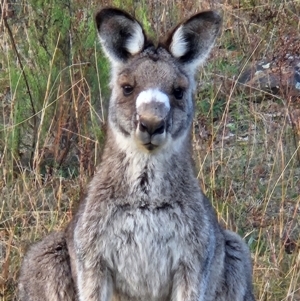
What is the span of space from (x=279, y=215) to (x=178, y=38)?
1.76 metres

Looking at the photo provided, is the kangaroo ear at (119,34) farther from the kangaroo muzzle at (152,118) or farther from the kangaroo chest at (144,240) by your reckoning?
the kangaroo chest at (144,240)

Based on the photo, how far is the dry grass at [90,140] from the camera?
5844 millimetres

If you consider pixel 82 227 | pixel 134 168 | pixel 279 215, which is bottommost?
pixel 279 215

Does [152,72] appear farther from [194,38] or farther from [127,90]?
[194,38]

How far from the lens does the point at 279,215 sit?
19.7 ft

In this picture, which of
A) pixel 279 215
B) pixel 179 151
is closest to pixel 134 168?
pixel 179 151

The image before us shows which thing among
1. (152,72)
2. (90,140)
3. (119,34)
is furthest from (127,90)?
(90,140)

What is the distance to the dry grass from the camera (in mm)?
5844

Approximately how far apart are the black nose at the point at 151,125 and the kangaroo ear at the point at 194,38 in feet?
1.87

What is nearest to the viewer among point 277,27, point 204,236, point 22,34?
point 204,236

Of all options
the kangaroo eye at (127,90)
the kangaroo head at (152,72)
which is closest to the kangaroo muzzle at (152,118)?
the kangaroo head at (152,72)

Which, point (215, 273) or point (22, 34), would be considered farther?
point (22, 34)

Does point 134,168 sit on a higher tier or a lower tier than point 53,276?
higher

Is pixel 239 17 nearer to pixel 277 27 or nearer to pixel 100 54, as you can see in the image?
pixel 277 27
